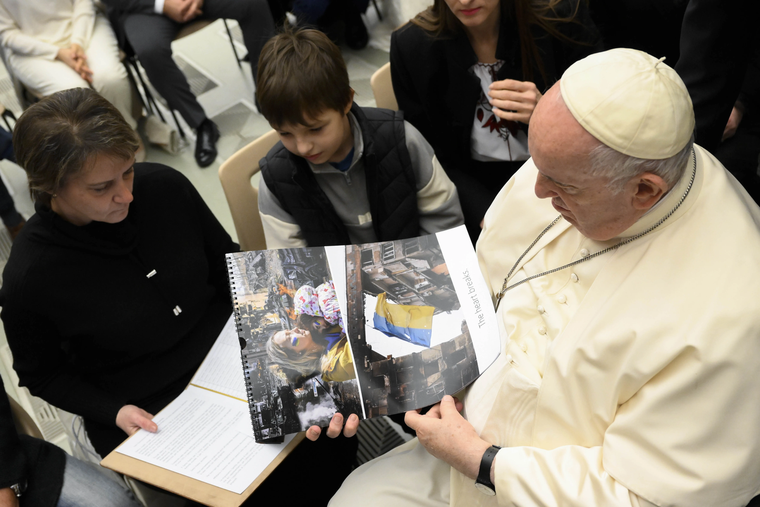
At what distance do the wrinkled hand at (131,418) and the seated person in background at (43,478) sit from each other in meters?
0.17

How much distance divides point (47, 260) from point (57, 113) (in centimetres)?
43

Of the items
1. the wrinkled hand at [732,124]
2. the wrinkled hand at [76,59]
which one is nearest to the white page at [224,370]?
the wrinkled hand at [732,124]

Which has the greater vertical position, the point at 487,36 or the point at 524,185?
the point at 487,36

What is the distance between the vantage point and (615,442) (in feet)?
3.88

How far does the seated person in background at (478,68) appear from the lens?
2.05 metres

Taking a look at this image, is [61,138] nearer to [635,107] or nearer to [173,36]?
[635,107]

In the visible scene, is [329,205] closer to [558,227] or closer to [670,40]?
[558,227]

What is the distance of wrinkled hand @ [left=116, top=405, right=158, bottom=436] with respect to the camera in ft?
5.45

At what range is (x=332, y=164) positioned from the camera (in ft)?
6.17

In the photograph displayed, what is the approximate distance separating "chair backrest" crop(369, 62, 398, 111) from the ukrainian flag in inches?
47.7

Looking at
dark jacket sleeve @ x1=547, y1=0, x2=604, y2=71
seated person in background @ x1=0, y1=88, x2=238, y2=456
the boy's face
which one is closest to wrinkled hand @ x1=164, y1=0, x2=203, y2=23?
seated person in background @ x1=0, y1=88, x2=238, y2=456

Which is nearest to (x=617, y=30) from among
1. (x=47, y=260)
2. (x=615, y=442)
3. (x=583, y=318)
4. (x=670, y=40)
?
(x=670, y=40)

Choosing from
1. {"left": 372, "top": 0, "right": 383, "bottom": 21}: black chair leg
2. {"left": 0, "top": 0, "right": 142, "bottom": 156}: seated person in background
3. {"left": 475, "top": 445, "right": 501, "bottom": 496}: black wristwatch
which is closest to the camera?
{"left": 475, "top": 445, "right": 501, "bottom": 496}: black wristwatch

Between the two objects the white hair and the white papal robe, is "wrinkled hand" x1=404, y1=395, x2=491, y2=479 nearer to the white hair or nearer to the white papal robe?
the white papal robe
